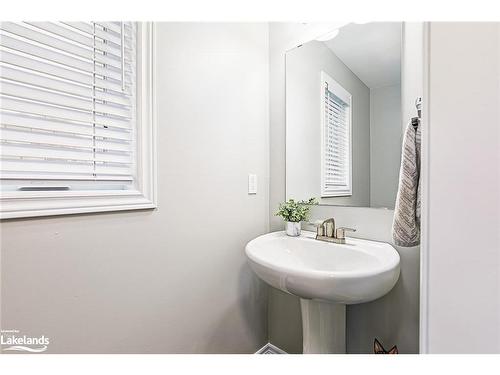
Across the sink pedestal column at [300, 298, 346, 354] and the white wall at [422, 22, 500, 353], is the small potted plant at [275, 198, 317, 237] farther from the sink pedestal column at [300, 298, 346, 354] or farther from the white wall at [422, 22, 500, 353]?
the white wall at [422, 22, 500, 353]

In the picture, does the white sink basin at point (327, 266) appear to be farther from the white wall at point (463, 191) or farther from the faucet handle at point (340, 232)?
the white wall at point (463, 191)

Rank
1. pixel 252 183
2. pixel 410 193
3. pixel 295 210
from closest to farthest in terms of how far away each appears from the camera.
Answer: pixel 410 193 < pixel 295 210 < pixel 252 183

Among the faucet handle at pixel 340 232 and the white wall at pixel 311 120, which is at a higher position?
the white wall at pixel 311 120

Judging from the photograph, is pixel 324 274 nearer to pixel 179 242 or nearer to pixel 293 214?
pixel 293 214

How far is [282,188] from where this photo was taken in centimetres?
148

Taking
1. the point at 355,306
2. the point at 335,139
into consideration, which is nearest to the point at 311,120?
the point at 335,139

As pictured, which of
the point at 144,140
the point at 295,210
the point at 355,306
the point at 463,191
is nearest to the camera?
the point at 463,191

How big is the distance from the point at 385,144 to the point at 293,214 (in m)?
0.55

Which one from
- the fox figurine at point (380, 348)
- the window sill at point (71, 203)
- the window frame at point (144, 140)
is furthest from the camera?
the fox figurine at point (380, 348)

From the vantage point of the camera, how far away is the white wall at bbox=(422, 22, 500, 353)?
35 cm

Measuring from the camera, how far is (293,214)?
1.32m

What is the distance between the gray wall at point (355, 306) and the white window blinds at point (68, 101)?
811mm

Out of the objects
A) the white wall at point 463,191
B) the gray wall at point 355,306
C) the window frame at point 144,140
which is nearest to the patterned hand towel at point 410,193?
the gray wall at point 355,306

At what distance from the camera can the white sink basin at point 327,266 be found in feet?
2.60
